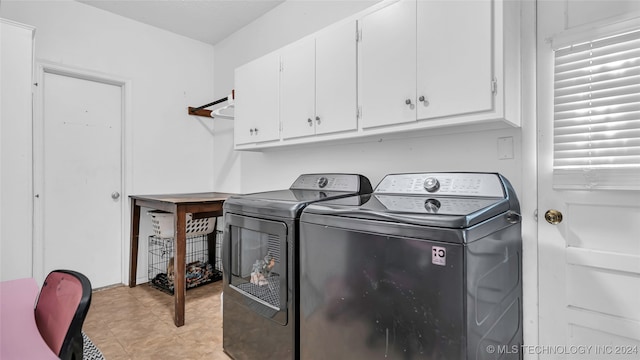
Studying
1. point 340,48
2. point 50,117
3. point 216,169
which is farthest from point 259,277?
point 50,117

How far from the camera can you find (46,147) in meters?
2.65

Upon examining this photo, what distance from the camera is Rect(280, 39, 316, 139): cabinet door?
2.03 meters

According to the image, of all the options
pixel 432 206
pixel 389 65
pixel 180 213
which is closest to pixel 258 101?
pixel 180 213

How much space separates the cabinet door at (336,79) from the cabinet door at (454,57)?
0.43 meters

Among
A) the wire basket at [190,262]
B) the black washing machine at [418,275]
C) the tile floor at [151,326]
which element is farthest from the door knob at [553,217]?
the wire basket at [190,262]

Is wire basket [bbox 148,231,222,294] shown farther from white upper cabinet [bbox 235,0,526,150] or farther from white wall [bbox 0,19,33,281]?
white upper cabinet [bbox 235,0,526,150]

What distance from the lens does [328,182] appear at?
2.18m

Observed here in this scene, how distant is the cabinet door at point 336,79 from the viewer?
1.79 meters

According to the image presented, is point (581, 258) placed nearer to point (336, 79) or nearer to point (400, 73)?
point (400, 73)

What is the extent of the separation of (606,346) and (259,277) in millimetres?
1652

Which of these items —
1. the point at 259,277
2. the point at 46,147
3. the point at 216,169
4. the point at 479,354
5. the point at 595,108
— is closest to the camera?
the point at 479,354

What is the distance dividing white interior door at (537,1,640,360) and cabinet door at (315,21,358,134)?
0.92 meters

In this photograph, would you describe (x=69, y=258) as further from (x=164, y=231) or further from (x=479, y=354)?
(x=479, y=354)

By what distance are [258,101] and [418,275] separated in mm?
1860
